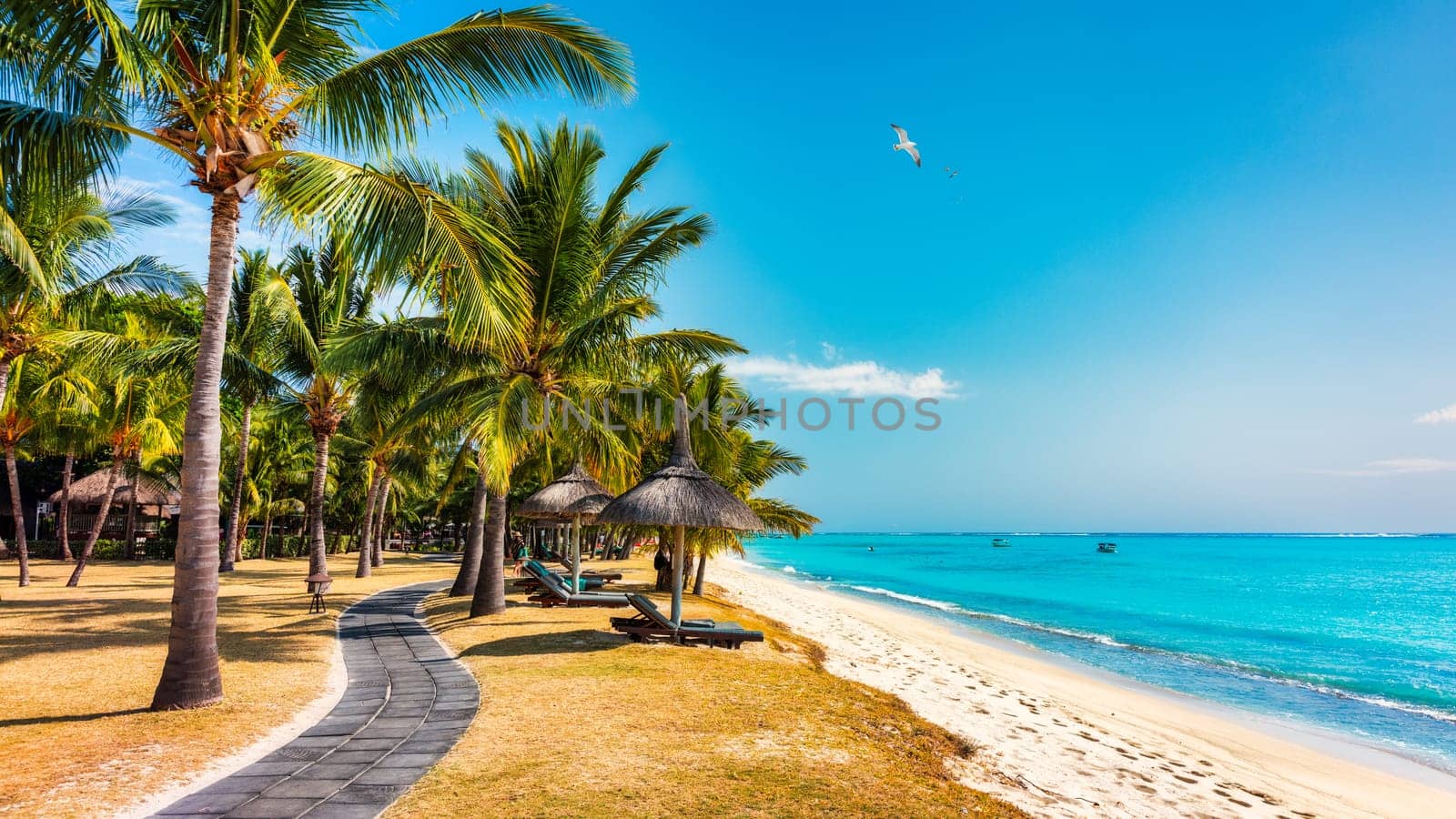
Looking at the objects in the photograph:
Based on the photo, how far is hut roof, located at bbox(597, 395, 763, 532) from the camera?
959cm

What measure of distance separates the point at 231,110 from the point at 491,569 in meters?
7.97

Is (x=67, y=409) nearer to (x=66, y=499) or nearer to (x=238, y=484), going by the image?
(x=238, y=484)

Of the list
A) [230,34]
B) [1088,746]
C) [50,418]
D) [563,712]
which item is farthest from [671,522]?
[50,418]

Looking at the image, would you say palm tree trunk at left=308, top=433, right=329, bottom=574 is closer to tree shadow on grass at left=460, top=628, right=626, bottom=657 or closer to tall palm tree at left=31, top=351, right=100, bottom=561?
tall palm tree at left=31, top=351, right=100, bottom=561

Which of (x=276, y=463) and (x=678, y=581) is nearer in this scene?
(x=678, y=581)

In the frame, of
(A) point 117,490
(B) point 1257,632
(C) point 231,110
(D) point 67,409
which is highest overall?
(C) point 231,110

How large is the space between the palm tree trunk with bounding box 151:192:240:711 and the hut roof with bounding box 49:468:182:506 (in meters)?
25.5

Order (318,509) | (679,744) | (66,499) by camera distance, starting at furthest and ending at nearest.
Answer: (66,499)
(318,509)
(679,744)

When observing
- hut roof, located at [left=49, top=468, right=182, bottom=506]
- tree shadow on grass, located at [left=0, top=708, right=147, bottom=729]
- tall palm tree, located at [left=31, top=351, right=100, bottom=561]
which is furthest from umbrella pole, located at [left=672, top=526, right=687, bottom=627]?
hut roof, located at [left=49, top=468, right=182, bottom=506]

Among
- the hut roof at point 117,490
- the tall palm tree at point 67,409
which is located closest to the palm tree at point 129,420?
the tall palm tree at point 67,409

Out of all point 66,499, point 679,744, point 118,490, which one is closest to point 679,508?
point 679,744

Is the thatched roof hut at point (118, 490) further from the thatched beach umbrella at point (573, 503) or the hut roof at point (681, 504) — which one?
the hut roof at point (681, 504)

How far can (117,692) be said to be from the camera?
697 cm

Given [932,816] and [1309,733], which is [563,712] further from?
[1309,733]
